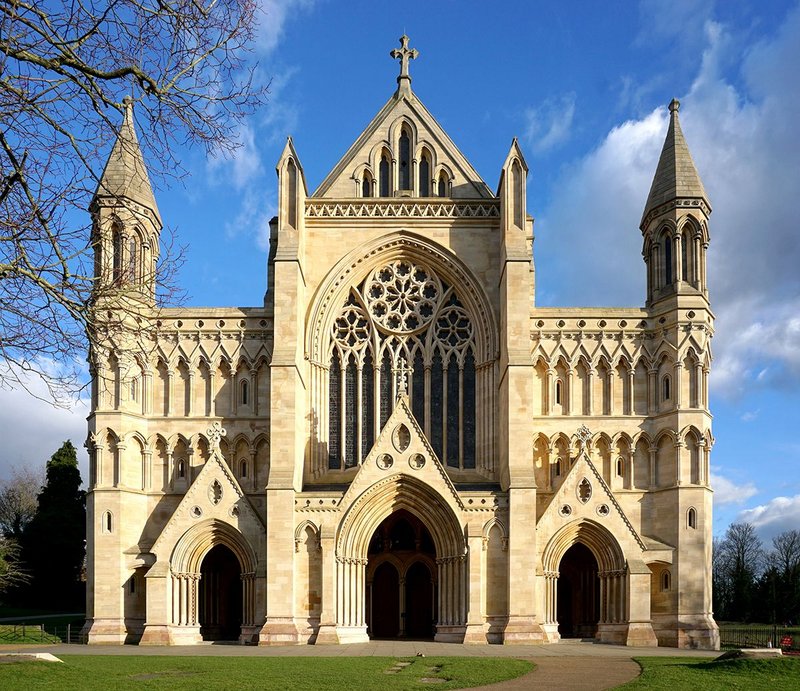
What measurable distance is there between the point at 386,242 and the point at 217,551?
43.6 feet

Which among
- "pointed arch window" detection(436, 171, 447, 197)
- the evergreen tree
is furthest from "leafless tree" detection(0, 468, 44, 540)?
"pointed arch window" detection(436, 171, 447, 197)

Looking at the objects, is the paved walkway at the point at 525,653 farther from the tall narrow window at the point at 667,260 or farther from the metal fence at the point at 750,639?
the tall narrow window at the point at 667,260

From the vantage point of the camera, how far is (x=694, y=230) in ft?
121

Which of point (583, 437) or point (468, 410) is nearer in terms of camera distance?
point (583, 437)

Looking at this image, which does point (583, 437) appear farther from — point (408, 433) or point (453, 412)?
point (408, 433)

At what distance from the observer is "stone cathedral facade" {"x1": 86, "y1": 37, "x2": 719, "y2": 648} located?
33.3 meters

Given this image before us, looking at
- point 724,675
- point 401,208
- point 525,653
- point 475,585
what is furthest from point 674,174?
point 724,675

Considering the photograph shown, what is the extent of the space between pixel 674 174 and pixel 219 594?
76.6ft

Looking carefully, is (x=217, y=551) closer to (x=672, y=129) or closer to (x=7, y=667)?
(x=7, y=667)

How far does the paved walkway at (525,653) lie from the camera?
21094mm

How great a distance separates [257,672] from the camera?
21.8 m

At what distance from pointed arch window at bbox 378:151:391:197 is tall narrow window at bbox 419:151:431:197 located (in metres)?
1.29

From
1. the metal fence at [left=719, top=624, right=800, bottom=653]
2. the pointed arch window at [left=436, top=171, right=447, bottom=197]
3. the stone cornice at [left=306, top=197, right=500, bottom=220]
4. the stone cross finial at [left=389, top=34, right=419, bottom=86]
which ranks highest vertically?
the stone cross finial at [left=389, top=34, right=419, bottom=86]

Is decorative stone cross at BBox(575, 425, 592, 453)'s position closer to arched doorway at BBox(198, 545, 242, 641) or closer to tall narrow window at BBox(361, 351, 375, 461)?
tall narrow window at BBox(361, 351, 375, 461)
